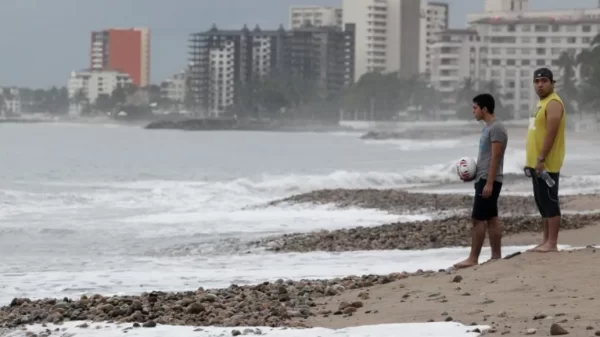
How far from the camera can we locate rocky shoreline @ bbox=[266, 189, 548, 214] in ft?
75.9

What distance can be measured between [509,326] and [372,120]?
7435 inches

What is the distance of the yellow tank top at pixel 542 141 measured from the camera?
10422 millimetres

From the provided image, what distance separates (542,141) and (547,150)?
105mm

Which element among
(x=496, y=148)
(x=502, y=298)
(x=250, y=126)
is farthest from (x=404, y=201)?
(x=250, y=126)

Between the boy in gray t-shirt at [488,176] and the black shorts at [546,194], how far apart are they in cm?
33

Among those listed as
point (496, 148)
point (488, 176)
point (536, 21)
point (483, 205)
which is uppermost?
point (536, 21)

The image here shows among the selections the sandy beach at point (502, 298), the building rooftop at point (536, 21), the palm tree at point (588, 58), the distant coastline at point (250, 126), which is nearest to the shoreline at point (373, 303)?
the sandy beach at point (502, 298)

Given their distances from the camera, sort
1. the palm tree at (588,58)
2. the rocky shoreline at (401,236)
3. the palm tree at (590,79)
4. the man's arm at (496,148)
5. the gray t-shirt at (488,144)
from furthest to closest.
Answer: the palm tree at (588,58) → the palm tree at (590,79) → the rocky shoreline at (401,236) → the gray t-shirt at (488,144) → the man's arm at (496,148)

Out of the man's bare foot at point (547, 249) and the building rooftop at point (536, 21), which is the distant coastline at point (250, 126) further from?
the man's bare foot at point (547, 249)

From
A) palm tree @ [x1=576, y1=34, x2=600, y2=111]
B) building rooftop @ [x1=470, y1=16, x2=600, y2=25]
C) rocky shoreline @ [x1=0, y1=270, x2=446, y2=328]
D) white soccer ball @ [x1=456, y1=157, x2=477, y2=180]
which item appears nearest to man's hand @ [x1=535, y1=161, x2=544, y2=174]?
white soccer ball @ [x1=456, y1=157, x2=477, y2=180]

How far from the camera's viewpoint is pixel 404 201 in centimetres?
2522

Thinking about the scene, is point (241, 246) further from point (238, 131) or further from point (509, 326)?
point (238, 131)

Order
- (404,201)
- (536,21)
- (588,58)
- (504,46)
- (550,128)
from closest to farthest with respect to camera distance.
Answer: (550,128) < (404,201) < (588,58) < (536,21) < (504,46)

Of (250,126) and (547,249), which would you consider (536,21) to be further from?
(547,249)
